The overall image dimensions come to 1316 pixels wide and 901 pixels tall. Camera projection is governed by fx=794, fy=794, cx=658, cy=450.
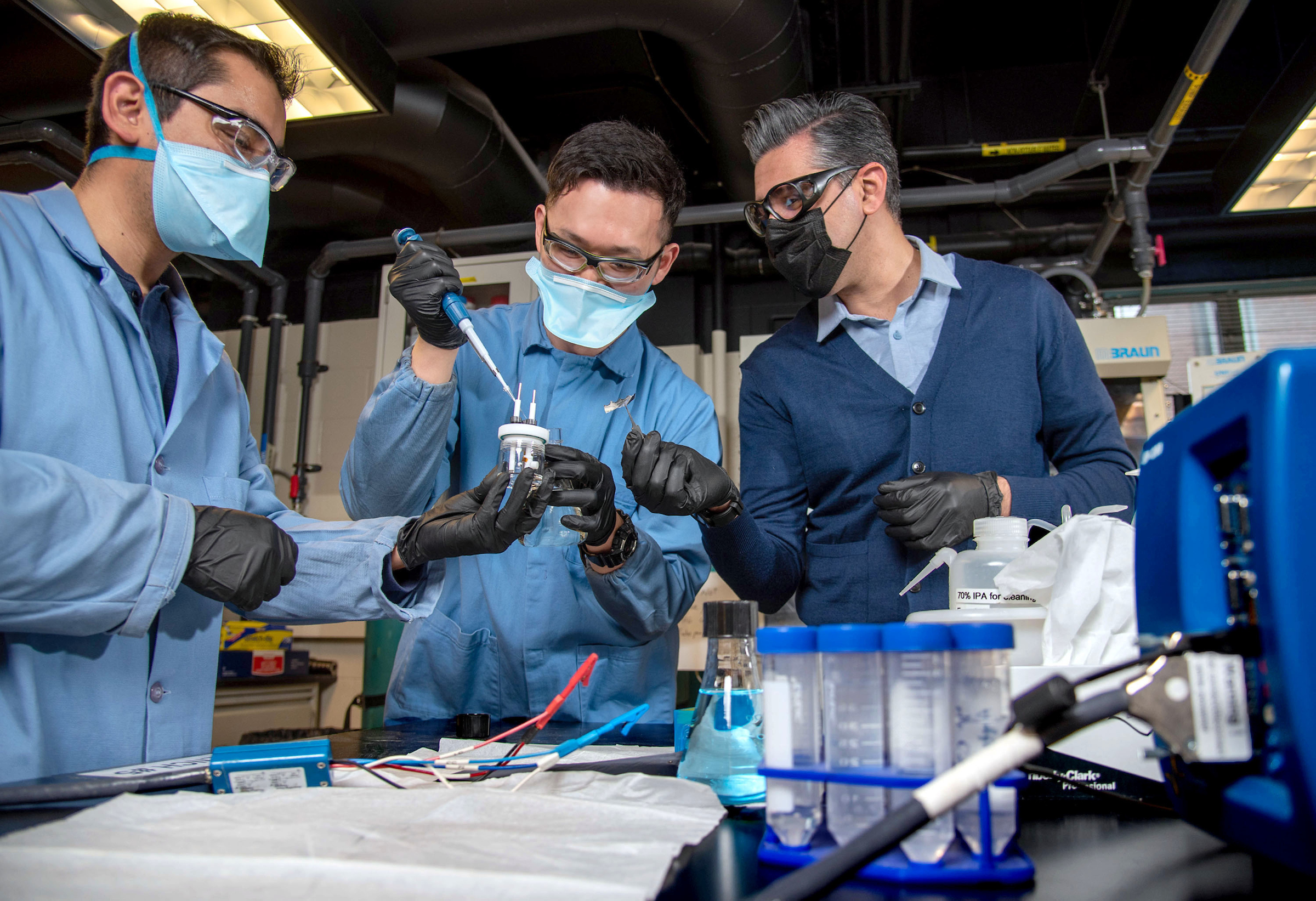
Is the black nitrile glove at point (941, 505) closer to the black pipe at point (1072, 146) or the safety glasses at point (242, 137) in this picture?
the safety glasses at point (242, 137)

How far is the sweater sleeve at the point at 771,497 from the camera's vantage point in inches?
56.1

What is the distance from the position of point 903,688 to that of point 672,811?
0.21 meters

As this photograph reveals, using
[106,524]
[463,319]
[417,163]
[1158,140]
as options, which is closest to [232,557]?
[106,524]

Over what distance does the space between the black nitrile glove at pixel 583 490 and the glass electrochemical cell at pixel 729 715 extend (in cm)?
42

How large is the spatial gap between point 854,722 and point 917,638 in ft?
0.22

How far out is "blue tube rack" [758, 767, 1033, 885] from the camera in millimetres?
442

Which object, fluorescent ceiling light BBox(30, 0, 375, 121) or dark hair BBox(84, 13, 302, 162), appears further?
fluorescent ceiling light BBox(30, 0, 375, 121)

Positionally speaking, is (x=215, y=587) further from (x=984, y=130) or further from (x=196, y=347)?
(x=984, y=130)

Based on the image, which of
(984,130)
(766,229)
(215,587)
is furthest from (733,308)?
(215,587)

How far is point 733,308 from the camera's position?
4.05 metres

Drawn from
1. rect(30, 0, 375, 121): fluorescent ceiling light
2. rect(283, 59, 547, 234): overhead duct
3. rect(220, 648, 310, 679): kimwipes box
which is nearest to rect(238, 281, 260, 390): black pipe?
rect(283, 59, 547, 234): overhead duct

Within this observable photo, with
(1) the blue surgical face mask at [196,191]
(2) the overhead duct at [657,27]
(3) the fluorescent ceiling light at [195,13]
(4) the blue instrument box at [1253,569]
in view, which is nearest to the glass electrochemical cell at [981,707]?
(4) the blue instrument box at [1253,569]

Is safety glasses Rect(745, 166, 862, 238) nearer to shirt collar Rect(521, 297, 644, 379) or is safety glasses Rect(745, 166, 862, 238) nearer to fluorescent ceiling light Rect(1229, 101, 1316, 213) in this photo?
shirt collar Rect(521, 297, 644, 379)

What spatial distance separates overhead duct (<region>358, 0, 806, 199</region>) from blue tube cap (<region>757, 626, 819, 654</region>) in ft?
7.90
